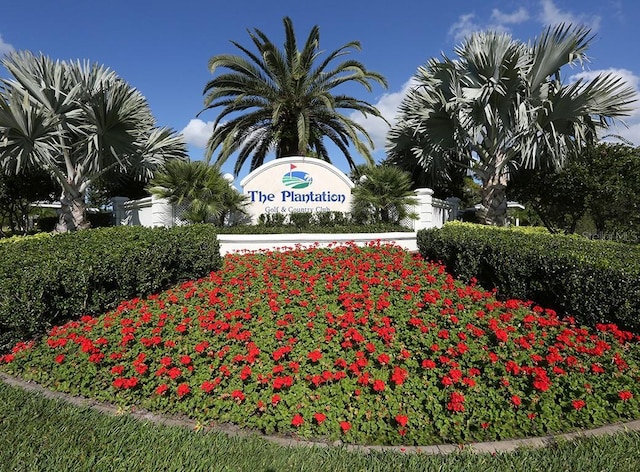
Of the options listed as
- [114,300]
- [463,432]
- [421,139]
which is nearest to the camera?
[463,432]

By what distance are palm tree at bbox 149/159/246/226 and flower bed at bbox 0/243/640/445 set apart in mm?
5390

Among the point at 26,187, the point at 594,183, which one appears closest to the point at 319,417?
the point at 594,183

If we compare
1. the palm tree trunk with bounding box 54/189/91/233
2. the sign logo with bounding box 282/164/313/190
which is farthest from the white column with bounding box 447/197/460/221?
the palm tree trunk with bounding box 54/189/91/233

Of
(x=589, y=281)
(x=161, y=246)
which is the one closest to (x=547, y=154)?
(x=589, y=281)

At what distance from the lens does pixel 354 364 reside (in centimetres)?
317

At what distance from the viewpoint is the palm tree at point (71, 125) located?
25.9ft

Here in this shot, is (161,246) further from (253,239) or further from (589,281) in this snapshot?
(589,281)

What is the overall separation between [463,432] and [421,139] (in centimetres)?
1073

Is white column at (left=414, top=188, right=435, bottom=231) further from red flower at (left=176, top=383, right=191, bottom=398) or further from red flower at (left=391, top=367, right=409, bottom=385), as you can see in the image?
red flower at (left=176, top=383, right=191, bottom=398)

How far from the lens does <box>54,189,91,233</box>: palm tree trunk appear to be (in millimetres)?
9648

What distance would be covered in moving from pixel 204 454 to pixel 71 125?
9.68 meters

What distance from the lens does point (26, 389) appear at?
3.20m

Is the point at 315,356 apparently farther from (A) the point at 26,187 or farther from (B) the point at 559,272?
(A) the point at 26,187

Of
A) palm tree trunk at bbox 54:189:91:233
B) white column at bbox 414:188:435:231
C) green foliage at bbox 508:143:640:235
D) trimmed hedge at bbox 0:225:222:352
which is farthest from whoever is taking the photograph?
green foliage at bbox 508:143:640:235
